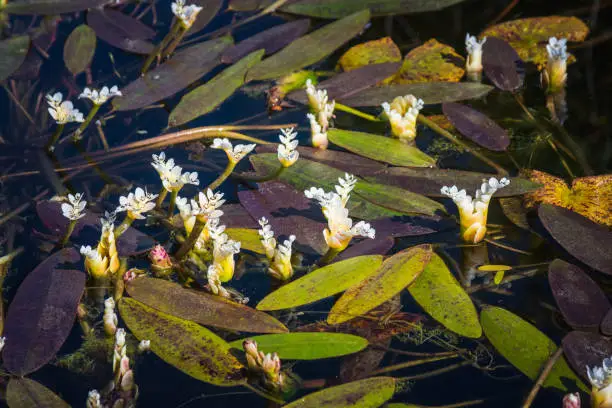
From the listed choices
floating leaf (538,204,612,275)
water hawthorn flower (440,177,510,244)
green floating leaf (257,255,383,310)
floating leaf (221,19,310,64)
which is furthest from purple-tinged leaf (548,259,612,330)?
floating leaf (221,19,310,64)

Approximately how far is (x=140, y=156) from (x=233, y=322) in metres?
0.78

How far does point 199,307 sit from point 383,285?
0.43 m

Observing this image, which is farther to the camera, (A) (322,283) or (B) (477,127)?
(B) (477,127)

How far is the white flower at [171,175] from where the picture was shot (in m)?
1.65

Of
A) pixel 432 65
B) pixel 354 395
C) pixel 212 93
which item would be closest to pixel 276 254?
pixel 354 395

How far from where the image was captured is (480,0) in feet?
9.11

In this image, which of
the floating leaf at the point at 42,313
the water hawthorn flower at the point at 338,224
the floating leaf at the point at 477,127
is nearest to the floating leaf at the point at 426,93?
the floating leaf at the point at 477,127

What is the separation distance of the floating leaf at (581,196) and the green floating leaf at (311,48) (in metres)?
0.94

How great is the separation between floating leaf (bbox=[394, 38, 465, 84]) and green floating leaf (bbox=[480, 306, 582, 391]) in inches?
41.7

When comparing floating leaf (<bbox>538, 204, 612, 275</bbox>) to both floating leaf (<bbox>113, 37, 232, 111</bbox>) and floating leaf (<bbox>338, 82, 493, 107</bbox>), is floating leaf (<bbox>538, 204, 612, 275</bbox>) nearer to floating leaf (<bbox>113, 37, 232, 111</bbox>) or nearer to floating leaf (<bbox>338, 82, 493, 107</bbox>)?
floating leaf (<bbox>338, 82, 493, 107</bbox>)

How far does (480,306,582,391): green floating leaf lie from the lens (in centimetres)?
143

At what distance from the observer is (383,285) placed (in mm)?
1625

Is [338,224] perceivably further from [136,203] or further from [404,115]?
[404,115]

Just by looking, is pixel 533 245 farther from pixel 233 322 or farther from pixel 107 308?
pixel 107 308
